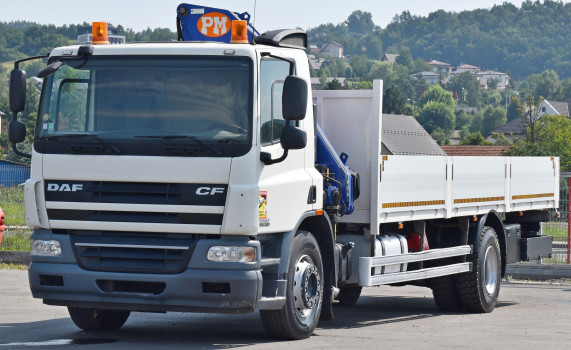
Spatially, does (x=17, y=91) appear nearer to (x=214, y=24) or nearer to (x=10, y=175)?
(x=214, y=24)

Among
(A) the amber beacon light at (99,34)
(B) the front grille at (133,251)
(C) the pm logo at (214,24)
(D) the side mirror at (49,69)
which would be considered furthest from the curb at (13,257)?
(B) the front grille at (133,251)

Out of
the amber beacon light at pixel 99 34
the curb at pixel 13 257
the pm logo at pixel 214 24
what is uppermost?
the pm logo at pixel 214 24

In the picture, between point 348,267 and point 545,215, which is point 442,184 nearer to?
point 348,267

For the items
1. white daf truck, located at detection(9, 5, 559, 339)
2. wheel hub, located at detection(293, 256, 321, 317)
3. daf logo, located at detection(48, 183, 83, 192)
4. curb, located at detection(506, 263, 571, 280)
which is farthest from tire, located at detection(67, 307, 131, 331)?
curb, located at detection(506, 263, 571, 280)

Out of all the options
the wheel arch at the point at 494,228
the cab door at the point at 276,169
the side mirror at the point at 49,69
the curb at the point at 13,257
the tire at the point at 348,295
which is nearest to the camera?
the cab door at the point at 276,169

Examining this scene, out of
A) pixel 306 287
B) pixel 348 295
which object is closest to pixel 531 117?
pixel 348 295

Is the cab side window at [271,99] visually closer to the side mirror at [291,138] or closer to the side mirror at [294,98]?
the side mirror at [291,138]

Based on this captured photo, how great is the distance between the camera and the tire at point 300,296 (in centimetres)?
1045

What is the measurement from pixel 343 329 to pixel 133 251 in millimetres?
2998

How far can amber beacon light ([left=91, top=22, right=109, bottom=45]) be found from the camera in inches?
417

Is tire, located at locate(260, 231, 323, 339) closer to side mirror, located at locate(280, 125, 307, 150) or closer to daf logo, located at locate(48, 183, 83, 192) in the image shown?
side mirror, located at locate(280, 125, 307, 150)

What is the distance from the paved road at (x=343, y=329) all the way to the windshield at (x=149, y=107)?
1.84 meters

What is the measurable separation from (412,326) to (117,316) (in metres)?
3.20

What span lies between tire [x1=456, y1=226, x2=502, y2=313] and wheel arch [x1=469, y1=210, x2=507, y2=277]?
90mm
